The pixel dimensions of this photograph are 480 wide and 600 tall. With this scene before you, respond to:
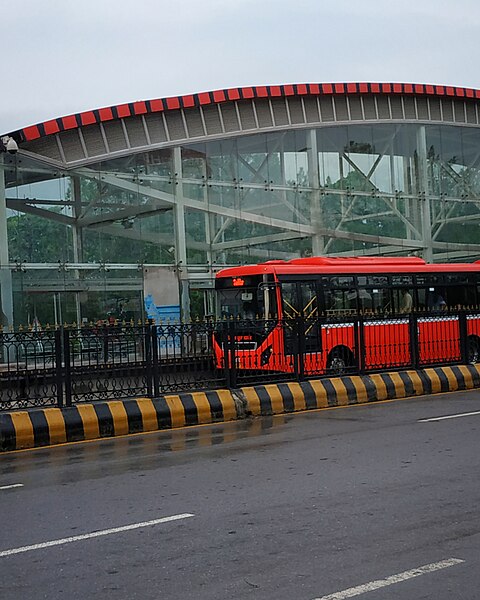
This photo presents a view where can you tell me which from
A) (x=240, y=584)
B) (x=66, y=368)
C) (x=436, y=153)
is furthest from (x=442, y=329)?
(x=436, y=153)

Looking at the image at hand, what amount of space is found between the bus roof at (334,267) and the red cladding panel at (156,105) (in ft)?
30.6

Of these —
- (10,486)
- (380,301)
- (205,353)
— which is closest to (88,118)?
(380,301)

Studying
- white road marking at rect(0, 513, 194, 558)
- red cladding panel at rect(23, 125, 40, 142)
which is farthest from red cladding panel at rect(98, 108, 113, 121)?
white road marking at rect(0, 513, 194, 558)

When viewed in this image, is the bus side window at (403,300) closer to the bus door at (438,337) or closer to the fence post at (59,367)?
the bus door at (438,337)

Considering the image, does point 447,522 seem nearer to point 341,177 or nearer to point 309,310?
point 309,310

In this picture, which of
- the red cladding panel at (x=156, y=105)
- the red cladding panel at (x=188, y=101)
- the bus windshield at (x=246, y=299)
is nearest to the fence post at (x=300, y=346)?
the bus windshield at (x=246, y=299)

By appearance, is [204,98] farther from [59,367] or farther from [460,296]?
[59,367]

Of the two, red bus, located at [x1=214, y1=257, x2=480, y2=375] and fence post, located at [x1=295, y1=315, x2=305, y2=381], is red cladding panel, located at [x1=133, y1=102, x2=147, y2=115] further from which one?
fence post, located at [x1=295, y1=315, x2=305, y2=381]

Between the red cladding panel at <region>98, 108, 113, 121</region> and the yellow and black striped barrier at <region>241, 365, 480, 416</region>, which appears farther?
the red cladding panel at <region>98, 108, 113, 121</region>

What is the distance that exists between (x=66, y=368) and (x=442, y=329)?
29.3 ft

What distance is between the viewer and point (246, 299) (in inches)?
862

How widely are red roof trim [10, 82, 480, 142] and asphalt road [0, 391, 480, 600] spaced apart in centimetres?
1864

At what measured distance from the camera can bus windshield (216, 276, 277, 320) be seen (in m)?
21.5

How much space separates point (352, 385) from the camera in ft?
53.3
